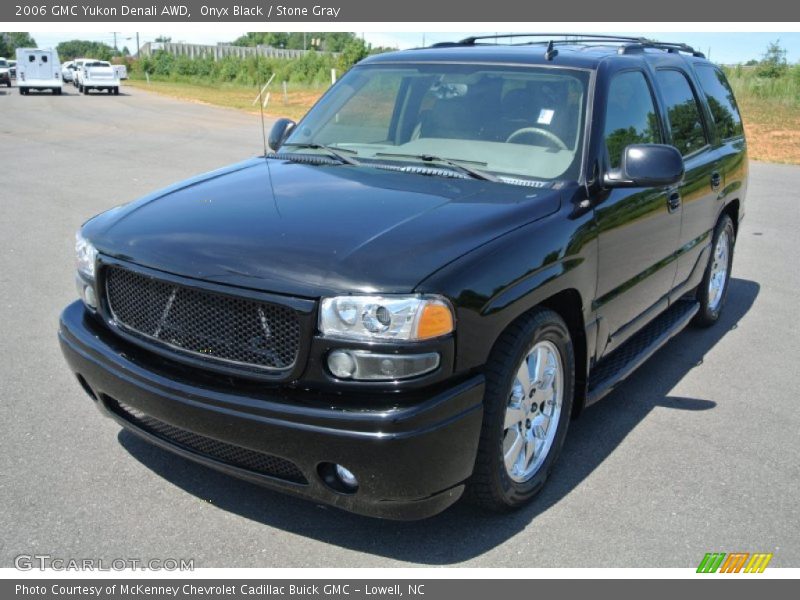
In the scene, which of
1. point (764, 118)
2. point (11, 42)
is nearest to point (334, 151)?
point (764, 118)

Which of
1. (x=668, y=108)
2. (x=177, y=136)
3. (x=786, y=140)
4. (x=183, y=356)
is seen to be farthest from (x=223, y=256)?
(x=786, y=140)

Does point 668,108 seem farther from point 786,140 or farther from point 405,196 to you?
point 786,140

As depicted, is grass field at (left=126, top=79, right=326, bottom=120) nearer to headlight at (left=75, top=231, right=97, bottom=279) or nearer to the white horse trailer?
the white horse trailer

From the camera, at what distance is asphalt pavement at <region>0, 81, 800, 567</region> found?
3270mm

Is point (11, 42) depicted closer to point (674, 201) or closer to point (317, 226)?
point (674, 201)

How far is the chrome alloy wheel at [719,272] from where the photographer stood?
6.10 m

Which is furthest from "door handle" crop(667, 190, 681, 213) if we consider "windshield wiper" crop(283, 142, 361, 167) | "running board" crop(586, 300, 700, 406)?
"windshield wiper" crop(283, 142, 361, 167)

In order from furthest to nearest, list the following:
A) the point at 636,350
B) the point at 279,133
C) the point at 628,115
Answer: the point at 279,133
the point at 636,350
the point at 628,115

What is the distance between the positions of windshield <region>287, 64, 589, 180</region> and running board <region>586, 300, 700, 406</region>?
3.40 ft

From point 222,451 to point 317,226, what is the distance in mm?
940

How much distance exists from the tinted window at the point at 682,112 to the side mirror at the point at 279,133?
7.25ft

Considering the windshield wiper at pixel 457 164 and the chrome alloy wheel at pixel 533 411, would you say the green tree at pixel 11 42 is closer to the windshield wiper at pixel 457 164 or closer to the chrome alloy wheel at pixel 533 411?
the windshield wiper at pixel 457 164

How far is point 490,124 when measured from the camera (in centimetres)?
423

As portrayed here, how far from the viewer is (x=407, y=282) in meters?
2.88
